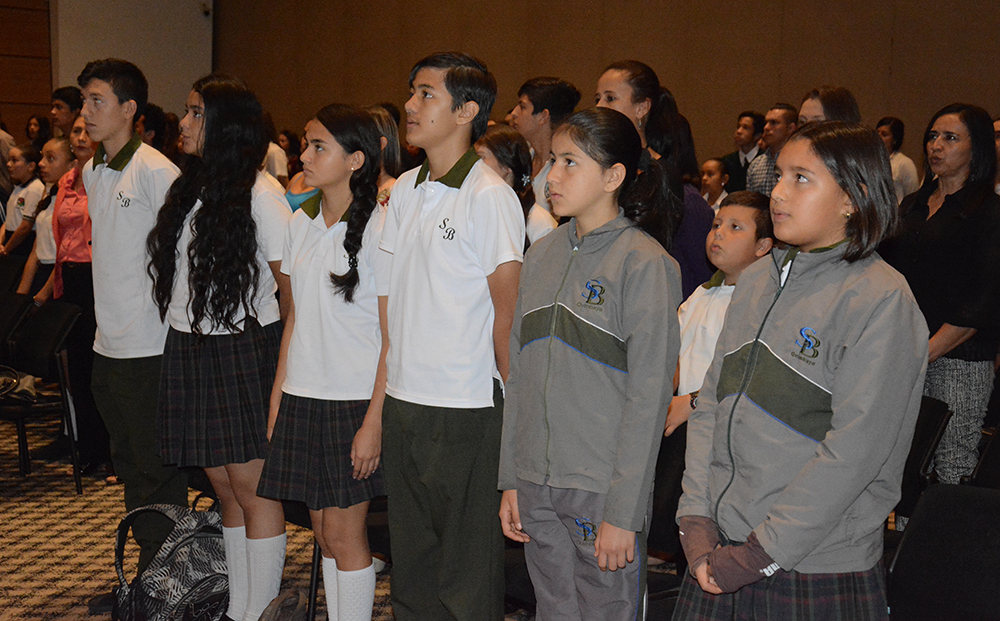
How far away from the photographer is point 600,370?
180 centimetres

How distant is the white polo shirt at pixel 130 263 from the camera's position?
2.77m

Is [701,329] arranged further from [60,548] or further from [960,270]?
[60,548]

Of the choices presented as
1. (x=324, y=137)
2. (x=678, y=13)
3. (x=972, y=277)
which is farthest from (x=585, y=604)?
(x=678, y=13)

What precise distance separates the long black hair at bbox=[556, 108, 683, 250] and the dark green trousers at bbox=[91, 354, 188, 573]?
63.8 inches

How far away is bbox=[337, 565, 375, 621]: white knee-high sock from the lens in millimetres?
2268

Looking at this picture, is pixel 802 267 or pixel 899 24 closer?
pixel 802 267

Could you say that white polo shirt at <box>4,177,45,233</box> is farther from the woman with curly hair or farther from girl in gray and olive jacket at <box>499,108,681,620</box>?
girl in gray and olive jacket at <box>499,108,681,620</box>

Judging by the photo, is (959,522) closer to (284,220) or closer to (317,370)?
(317,370)

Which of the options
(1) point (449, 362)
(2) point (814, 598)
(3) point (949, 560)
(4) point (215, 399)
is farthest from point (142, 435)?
(3) point (949, 560)

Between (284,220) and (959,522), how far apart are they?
1857 mm

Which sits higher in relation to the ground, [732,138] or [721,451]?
[732,138]

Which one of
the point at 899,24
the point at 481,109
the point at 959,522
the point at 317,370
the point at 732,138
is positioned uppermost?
the point at 899,24

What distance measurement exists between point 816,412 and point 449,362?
0.85 m

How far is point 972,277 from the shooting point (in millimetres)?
2719
